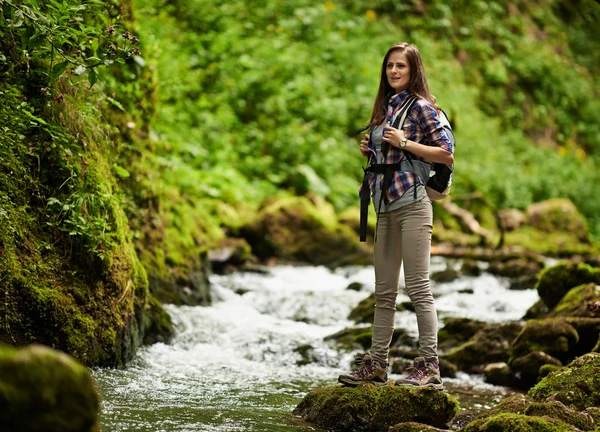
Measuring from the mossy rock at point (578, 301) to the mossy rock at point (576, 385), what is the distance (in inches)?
83.6

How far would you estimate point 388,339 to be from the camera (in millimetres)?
4699

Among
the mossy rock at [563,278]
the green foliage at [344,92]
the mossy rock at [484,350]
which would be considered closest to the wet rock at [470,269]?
the mossy rock at [563,278]

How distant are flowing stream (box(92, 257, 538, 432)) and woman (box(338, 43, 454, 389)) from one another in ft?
2.59

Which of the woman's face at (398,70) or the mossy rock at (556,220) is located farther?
the mossy rock at (556,220)

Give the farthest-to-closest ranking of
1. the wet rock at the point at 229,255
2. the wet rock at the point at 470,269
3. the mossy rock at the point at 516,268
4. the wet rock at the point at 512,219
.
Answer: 1. the wet rock at the point at 512,219
2. the wet rock at the point at 470,269
3. the mossy rock at the point at 516,268
4. the wet rock at the point at 229,255

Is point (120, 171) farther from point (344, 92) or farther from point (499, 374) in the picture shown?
point (344, 92)

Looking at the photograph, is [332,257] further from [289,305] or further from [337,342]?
[337,342]

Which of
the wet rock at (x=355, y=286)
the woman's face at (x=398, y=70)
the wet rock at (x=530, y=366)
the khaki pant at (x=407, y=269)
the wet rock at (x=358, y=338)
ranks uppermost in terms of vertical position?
the woman's face at (x=398, y=70)

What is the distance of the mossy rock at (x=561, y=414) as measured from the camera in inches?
162

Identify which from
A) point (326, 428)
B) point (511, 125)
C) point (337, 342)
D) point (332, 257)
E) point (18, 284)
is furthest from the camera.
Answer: point (511, 125)

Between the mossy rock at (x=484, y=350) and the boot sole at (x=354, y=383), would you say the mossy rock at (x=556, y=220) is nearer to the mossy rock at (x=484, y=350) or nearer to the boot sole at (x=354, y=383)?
the mossy rock at (x=484, y=350)

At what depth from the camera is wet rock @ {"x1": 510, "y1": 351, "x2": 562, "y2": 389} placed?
21.1 ft

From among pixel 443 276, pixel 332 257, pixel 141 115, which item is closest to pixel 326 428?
pixel 141 115

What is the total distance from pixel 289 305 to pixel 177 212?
6.76ft
